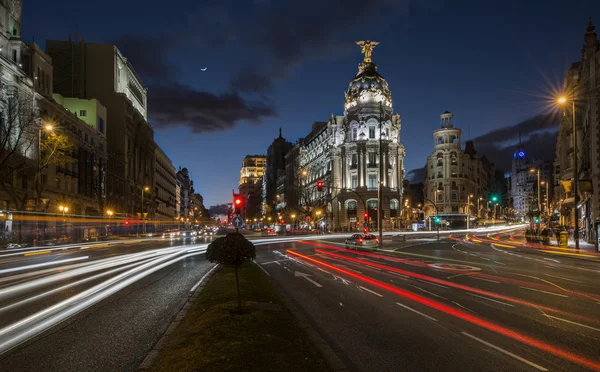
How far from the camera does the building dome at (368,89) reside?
335ft

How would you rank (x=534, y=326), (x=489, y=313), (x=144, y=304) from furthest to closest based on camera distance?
(x=144, y=304) → (x=489, y=313) → (x=534, y=326)

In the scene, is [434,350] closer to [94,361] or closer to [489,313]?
[489,313]

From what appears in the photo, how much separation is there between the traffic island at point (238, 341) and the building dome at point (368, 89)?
307ft

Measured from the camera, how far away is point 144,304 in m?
13.8

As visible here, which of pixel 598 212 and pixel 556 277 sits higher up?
pixel 598 212

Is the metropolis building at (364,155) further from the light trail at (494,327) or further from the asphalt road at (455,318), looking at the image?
the light trail at (494,327)

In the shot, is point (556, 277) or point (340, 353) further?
point (556, 277)

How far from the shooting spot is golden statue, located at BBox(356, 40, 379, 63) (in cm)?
10881

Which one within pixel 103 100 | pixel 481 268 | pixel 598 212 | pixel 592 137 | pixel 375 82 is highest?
pixel 375 82

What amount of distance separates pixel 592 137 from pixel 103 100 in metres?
80.0

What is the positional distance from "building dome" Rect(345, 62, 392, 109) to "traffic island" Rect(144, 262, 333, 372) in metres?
93.5

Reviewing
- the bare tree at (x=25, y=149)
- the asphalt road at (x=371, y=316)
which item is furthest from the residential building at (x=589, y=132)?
the bare tree at (x=25, y=149)

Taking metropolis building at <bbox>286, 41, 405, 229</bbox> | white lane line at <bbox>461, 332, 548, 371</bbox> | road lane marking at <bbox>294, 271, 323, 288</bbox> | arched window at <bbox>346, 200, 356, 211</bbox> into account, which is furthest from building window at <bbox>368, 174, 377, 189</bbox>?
white lane line at <bbox>461, 332, 548, 371</bbox>

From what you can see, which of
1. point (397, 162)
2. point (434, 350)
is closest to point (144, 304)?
point (434, 350)
